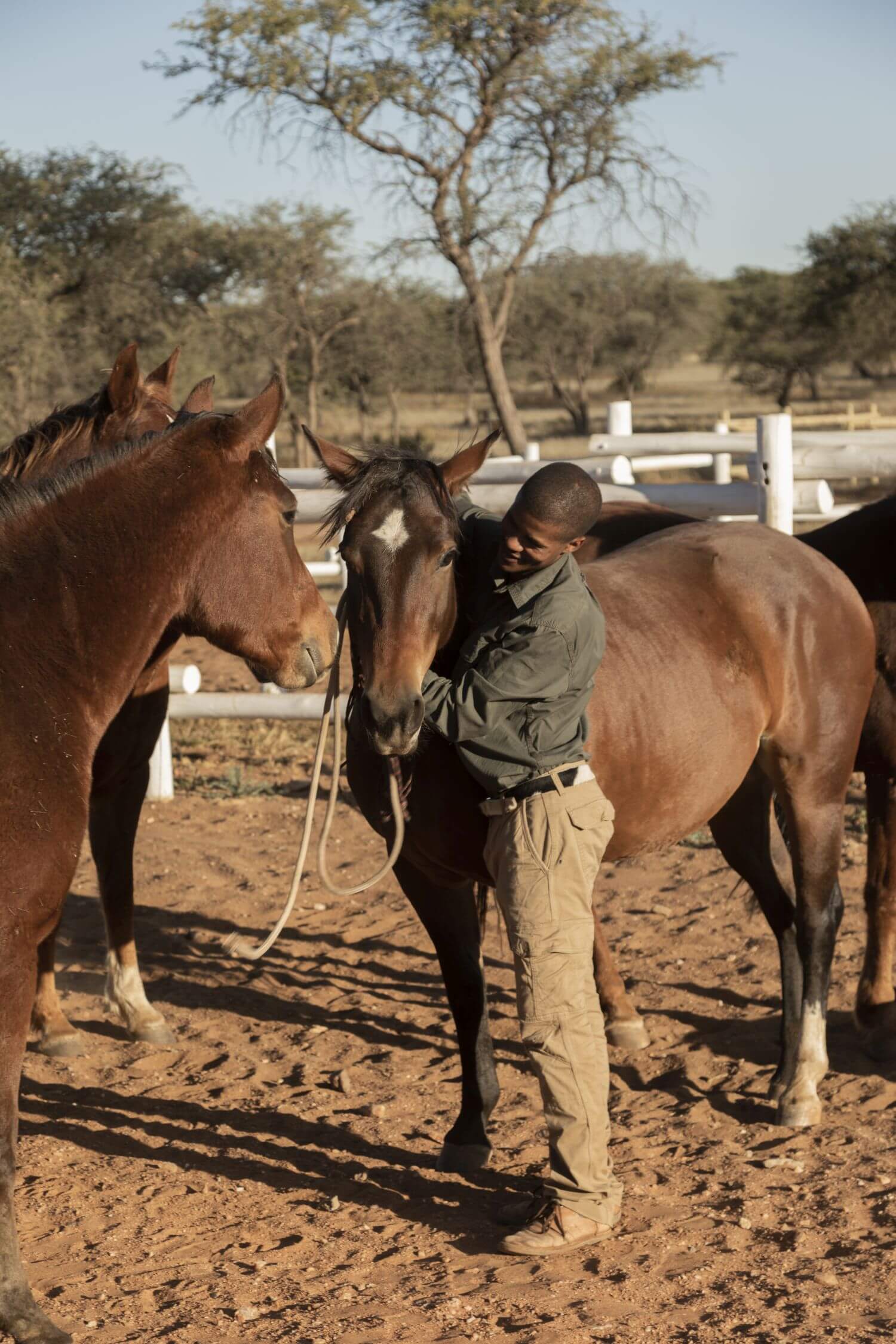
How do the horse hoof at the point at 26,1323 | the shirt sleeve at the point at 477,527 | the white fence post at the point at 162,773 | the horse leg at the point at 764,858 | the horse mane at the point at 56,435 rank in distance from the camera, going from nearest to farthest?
the horse hoof at the point at 26,1323 → the shirt sleeve at the point at 477,527 → the horse mane at the point at 56,435 → the horse leg at the point at 764,858 → the white fence post at the point at 162,773

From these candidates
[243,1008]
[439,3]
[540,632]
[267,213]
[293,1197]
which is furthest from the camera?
[267,213]

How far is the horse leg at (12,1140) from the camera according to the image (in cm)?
279

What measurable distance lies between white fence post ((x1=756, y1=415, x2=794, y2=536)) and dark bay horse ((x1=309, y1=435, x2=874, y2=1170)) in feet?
6.74

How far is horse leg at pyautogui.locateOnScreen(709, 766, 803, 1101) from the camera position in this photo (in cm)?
438

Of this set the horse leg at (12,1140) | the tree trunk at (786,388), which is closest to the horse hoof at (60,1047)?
the horse leg at (12,1140)

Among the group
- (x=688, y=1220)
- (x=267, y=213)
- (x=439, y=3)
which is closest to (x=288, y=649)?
(x=688, y=1220)

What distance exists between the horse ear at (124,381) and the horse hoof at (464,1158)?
2389 millimetres

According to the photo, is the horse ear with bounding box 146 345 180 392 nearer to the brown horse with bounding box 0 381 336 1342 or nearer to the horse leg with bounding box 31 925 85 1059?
the brown horse with bounding box 0 381 336 1342

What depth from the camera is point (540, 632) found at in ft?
10.1

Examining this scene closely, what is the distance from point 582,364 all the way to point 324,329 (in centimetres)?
1282

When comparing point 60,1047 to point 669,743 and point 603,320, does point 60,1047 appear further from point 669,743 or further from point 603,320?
point 603,320

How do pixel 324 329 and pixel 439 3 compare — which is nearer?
pixel 439 3

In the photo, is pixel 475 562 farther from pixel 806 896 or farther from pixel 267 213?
pixel 267 213

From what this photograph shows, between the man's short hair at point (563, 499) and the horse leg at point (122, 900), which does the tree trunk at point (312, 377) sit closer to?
the horse leg at point (122, 900)
